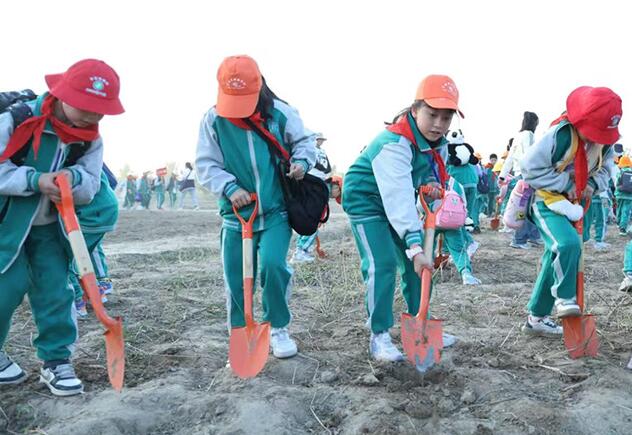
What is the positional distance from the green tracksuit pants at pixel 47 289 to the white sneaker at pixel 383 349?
1713mm

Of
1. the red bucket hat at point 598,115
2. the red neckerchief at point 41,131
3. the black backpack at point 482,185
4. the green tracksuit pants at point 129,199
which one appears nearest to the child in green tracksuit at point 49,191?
the red neckerchief at point 41,131

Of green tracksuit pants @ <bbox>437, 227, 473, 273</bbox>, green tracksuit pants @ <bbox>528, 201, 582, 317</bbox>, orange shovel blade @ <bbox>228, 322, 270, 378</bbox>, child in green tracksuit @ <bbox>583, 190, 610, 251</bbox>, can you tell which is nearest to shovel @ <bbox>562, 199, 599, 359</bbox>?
green tracksuit pants @ <bbox>528, 201, 582, 317</bbox>

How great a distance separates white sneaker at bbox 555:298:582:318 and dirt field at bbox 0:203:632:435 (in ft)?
0.78

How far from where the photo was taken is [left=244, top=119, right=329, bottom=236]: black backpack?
3.59 m

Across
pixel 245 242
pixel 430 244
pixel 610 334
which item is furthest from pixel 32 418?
pixel 610 334

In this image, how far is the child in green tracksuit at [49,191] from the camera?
2.92m

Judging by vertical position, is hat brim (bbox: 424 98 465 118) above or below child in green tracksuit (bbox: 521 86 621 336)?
above

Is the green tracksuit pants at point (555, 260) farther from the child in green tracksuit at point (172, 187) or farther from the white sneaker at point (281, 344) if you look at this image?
the child in green tracksuit at point (172, 187)

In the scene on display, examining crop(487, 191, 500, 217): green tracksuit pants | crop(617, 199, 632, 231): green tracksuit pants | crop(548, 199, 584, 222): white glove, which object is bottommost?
crop(487, 191, 500, 217): green tracksuit pants

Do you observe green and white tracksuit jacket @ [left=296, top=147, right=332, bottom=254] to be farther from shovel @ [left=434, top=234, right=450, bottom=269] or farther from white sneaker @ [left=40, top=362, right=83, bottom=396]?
white sneaker @ [left=40, top=362, right=83, bottom=396]

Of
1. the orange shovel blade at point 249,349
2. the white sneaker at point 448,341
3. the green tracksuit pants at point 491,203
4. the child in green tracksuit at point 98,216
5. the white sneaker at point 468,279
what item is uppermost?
the child in green tracksuit at point 98,216

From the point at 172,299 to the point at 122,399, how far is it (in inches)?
97.4

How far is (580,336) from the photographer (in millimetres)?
3771

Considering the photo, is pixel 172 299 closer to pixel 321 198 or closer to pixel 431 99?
pixel 321 198
